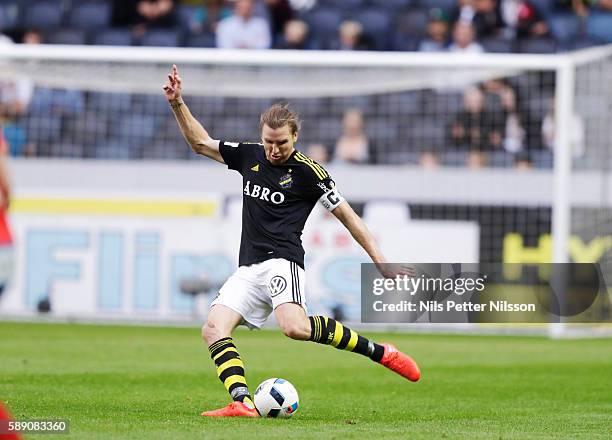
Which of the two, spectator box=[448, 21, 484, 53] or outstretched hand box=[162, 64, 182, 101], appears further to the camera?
spectator box=[448, 21, 484, 53]

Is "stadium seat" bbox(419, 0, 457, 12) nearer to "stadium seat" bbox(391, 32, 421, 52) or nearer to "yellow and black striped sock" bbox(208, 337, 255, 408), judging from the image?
"stadium seat" bbox(391, 32, 421, 52)

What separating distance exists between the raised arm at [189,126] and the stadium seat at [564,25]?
16407 millimetres

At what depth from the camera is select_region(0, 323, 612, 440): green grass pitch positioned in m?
7.87

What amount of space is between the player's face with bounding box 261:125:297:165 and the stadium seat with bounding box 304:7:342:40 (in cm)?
1605

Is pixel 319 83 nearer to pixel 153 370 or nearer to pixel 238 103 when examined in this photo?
pixel 238 103

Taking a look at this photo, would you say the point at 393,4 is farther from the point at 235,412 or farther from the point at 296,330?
the point at 235,412

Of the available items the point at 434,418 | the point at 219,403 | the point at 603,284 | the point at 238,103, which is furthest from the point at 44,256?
the point at 434,418

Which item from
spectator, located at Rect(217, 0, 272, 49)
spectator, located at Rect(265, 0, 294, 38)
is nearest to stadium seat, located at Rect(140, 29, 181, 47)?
spectator, located at Rect(217, 0, 272, 49)

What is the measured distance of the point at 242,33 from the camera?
920 inches

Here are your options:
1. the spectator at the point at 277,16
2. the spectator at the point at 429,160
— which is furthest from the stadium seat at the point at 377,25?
the spectator at the point at 429,160

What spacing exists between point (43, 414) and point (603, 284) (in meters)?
10.8

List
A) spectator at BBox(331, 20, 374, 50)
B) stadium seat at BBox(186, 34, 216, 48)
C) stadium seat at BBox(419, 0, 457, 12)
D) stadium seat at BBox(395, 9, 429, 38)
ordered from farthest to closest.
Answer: stadium seat at BBox(419, 0, 457, 12)
stadium seat at BBox(395, 9, 429, 38)
stadium seat at BBox(186, 34, 216, 48)
spectator at BBox(331, 20, 374, 50)

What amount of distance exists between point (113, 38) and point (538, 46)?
7.90m

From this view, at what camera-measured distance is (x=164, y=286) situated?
19.2 meters
